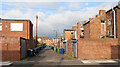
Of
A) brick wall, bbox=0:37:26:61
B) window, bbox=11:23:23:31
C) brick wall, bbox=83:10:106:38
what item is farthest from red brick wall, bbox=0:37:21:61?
brick wall, bbox=83:10:106:38

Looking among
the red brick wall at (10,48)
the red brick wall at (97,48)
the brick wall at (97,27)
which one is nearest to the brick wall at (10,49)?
the red brick wall at (10,48)

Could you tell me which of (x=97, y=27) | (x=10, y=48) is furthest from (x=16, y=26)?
(x=97, y=27)

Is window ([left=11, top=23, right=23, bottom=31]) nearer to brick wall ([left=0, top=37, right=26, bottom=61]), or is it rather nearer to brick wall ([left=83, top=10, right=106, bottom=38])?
brick wall ([left=0, top=37, right=26, bottom=61])

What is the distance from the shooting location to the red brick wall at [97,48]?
51.7ft

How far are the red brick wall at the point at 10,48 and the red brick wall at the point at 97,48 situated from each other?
9107 mm

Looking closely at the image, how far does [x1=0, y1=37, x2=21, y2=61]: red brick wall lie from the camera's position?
15116 millimetres

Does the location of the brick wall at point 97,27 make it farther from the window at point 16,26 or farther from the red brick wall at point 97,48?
the window at point 16,26

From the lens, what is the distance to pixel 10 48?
1534 centimetres

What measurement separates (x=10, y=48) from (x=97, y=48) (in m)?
12.9

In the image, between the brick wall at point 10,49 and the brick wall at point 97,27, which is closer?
the brick wall at point 10,49

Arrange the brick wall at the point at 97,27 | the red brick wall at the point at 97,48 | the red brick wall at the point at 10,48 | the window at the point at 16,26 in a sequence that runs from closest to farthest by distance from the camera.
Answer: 1. the red brick wall at the point at 10,48
2. the red brick wall at the point at 97,48
3. the brick wall at the point at 97,27
4. the window at the point at 16,26

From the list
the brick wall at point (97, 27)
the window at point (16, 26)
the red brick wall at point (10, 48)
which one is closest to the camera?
the red brick wall at point (10, 48)

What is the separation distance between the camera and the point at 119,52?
16.1 metres

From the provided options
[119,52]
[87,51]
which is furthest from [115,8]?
[87,51]
